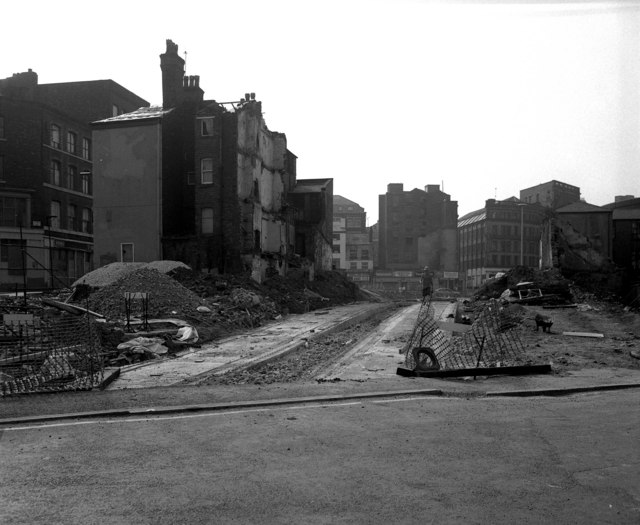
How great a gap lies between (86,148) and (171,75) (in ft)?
58.2

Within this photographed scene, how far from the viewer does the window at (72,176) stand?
168 feet

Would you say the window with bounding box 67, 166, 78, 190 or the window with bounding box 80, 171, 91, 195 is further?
the window with bounding box 80, 171, 91, 195

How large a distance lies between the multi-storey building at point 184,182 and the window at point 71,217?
12.4 meters

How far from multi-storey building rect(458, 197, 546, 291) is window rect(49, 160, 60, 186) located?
176 feet

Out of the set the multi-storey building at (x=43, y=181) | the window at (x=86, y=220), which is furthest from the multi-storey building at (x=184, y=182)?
the window at (x=86, y=220)

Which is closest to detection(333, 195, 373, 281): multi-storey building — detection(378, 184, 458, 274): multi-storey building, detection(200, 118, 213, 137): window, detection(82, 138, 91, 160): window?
detection(378, 184, 458, 274): multi-storey building

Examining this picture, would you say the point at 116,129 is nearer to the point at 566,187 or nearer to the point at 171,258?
the point at 171,258

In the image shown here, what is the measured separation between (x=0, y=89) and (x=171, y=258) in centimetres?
2942

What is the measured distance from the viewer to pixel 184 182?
4078cm

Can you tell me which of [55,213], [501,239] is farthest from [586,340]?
[501,239]

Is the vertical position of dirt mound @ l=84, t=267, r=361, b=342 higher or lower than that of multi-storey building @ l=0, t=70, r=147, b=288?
lower

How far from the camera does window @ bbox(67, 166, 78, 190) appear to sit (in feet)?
168

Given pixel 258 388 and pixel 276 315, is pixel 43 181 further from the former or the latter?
pixel 258 388

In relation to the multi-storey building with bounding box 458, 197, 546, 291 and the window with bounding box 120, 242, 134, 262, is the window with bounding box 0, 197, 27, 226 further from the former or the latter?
the multi-storey building with bounding box 458, 197, 546, 291
